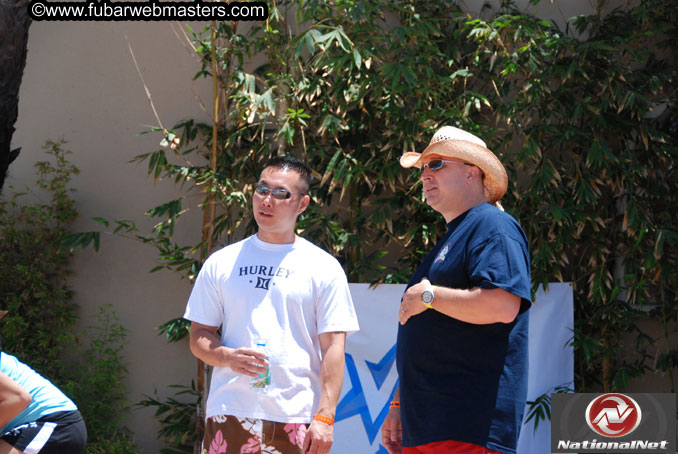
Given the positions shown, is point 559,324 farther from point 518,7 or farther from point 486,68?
point 518,7

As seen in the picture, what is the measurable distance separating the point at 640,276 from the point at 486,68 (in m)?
1.55

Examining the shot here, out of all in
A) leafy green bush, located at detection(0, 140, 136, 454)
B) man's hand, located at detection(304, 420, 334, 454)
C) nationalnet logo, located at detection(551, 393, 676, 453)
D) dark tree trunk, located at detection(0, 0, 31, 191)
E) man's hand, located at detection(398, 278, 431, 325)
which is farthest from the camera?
leafy green bush, located at detection(0, 140, 136, 454)

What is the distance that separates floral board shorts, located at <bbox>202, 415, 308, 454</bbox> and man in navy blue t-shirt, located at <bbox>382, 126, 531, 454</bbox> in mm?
359

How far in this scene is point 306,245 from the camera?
8.68ft

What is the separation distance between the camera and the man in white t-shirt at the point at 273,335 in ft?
7.78

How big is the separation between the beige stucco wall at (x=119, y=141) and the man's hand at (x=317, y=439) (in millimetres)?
2769

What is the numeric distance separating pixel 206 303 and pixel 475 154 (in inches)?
41.2

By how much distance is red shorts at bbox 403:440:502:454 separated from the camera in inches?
80.6

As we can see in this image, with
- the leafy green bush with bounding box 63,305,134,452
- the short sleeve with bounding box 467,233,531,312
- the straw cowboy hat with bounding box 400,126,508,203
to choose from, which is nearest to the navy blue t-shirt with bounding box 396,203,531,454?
the short sleeve with bounding box 467,233,531,312

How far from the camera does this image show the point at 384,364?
3961 mm

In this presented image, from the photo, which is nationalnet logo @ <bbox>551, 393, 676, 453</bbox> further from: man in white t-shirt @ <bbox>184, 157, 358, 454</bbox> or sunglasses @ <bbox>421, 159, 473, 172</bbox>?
sunglasses @ <bbox>421, 159, 473, 172</bbox>

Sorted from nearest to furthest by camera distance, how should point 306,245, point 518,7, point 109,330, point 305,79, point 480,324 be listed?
1. point 480,324
2. point 306,245
3. point 305,79
4. point 518,7
5. point 109,330

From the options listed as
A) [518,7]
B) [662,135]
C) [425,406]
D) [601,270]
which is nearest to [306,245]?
[425,406]

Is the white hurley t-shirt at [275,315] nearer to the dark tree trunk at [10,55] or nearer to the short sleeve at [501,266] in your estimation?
the short sleeve at [501,266]
